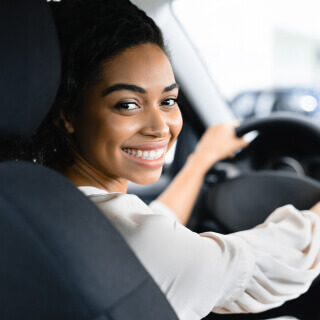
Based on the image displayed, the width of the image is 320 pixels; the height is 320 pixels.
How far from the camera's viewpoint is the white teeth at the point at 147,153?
766 mm

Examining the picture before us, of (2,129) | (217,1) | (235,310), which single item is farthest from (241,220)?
(2,129)

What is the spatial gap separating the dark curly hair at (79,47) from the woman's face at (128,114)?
2 centimetres

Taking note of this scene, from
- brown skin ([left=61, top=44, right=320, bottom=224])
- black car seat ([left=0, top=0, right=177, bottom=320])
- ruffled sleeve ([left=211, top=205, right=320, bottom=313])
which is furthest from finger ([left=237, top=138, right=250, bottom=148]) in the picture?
black car seat ([left=0, top=0, right=177, bottom=320])

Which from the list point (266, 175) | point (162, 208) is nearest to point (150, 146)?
point (162, 208)

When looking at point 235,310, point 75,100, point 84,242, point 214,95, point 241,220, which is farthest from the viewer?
point 214,95

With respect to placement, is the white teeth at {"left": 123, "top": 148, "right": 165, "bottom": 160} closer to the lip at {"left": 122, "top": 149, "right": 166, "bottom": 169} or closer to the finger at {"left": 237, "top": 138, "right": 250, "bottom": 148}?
the lip at {"left": 122, "top": 149, "right": 166, "bottom": 169}

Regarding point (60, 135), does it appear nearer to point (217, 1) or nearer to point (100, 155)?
point (100, 155)

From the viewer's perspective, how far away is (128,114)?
0.73 meters

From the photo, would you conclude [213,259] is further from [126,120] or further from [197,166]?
[197,166]

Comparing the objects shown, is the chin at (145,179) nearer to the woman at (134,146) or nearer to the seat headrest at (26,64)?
the woman at (134,146)

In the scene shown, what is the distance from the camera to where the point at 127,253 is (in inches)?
25.1

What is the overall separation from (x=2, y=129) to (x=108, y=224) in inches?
7.6

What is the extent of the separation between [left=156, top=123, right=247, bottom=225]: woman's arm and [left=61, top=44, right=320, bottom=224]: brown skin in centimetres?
50

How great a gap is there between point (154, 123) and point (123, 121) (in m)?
0.05
